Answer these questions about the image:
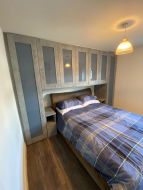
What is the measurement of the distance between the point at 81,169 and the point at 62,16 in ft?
8.02

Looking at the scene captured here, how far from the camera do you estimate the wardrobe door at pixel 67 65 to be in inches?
91.8

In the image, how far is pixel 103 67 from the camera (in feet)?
10.6

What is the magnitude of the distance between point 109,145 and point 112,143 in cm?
6

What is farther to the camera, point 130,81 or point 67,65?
point 130,81

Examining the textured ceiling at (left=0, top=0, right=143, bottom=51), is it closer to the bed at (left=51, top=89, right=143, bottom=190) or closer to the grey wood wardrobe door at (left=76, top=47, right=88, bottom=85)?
the grey wood wardrobe door at (left=76, top=47, right=88, bottom=85)

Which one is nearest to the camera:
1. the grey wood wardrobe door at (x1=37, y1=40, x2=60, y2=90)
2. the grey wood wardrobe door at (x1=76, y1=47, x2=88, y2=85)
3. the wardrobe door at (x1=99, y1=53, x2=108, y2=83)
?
the grey wood wardrobe door at (x1=37, y1=40, x2=60, y2=90)

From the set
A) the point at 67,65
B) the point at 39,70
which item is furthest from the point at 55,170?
the point at 67,65

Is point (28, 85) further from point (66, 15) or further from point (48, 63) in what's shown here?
point (66, 15)

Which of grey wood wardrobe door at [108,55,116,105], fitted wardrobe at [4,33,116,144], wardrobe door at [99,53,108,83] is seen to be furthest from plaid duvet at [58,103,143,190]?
grey wood wardrobe door at [108,55,116,105]

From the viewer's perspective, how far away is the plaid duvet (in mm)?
975

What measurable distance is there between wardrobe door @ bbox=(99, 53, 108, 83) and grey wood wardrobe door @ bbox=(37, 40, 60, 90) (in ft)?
5.40

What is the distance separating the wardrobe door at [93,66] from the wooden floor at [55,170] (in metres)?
2.12

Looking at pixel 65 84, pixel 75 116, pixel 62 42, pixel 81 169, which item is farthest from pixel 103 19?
pixel 81 169

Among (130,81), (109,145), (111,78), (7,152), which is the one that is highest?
(111,78)
